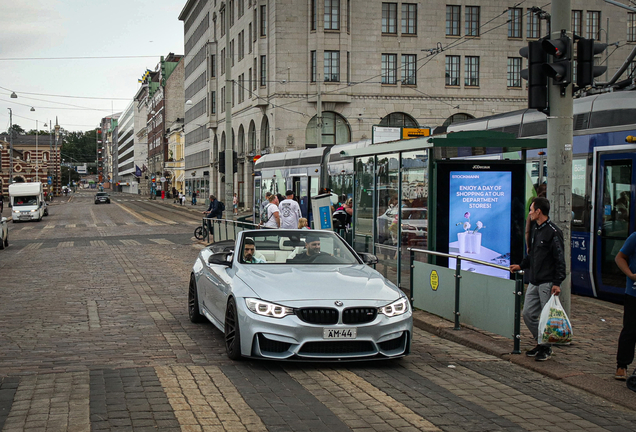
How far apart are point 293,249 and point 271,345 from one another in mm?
1760

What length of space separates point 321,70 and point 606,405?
44766 mm

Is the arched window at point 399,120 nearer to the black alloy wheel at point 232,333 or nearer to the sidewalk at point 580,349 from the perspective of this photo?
the sidewalk at point 580,349

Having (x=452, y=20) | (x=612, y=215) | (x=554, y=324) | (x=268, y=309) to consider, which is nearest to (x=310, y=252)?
(x=268, y=309)

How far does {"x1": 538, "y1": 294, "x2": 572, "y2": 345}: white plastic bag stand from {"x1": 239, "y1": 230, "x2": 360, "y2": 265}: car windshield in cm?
233

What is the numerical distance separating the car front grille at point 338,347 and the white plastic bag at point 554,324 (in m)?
1.74

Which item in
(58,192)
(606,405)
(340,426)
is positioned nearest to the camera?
(340,426)

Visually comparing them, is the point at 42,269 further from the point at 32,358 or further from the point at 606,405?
the point at 606,405

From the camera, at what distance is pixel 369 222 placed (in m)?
13.5

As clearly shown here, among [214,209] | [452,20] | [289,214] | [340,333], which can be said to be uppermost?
[452,20]

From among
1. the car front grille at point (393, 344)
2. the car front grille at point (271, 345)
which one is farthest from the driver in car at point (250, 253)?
the car front grille at point (393, 344)

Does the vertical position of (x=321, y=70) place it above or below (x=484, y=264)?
above

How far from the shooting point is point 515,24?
50531 mm

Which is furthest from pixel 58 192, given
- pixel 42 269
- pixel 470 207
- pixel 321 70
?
pixel 470 207

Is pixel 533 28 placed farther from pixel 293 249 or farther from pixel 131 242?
pixel 293 249
